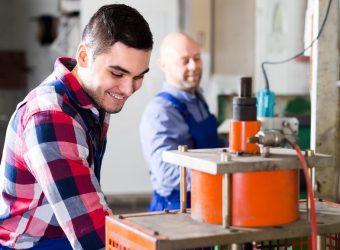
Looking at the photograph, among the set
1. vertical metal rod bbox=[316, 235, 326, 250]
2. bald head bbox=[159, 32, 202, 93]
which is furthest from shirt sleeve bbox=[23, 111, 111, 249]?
bald head bbox=[159, 32, 202, 93]

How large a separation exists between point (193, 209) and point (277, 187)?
0.18 meters

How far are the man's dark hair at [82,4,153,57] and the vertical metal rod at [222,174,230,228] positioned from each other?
1.51 feet

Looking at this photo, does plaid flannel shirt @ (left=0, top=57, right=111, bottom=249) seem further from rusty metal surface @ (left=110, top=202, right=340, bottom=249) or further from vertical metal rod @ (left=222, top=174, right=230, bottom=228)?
vertical metal rod @ (left=222, top=174, right=230, bottom=228)

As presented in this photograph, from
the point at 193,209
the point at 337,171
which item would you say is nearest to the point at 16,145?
the point at 193,209

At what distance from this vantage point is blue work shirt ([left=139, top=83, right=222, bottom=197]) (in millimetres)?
2695

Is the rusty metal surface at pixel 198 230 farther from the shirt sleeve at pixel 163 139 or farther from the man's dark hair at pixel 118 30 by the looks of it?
the shirt sleeve at pixel 163 139

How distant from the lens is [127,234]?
1.19 m

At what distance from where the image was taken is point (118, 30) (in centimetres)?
150

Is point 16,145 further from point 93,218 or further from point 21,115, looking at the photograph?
point 93,218

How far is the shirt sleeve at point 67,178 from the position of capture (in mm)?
1324

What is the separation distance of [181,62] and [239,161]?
194 cm

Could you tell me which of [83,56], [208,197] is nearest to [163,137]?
[83,56]

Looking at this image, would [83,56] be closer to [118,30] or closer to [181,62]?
→ [118,30]

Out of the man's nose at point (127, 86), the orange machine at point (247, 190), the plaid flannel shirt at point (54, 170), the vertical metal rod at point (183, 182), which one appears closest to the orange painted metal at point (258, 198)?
the orange machine at point (247, 190)
